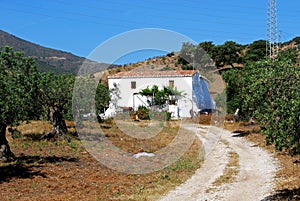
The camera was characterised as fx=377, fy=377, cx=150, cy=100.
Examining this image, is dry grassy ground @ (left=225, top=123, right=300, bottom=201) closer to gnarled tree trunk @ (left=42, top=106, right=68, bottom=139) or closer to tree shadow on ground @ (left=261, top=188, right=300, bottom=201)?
tree shadow on ground @ (left=261, top=188, right=300, bottom=201)

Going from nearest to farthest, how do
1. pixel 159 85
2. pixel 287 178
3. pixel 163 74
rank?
pixel 287 178 → pixel 159 85 → pixel 163 74

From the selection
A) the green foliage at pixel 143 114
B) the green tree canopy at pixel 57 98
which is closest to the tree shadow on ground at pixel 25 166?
the green tree canopy at pixel 57 98

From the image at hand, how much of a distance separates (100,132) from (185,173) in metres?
16.4

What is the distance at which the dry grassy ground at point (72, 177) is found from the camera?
1516 cm

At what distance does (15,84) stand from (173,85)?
39264mm

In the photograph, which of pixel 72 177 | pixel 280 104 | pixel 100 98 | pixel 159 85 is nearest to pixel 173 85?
pixel 159 85

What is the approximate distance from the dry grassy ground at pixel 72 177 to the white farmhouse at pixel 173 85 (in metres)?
29.3

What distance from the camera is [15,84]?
770 inches

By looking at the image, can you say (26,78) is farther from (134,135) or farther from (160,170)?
(134,135)

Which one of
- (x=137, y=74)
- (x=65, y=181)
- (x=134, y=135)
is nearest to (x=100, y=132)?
(x=134, y=135)

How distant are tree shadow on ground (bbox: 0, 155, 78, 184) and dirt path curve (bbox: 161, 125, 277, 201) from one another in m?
7.27

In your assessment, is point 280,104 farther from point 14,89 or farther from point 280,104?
point 14,89

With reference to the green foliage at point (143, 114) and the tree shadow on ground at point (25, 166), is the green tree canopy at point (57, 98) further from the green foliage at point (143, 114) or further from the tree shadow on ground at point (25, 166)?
the green foliage at point (143, 114)

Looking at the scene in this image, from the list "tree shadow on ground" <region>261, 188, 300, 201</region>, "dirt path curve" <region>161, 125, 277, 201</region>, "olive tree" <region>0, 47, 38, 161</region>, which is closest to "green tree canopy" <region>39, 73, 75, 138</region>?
"olive tree" <region>0, 47, 38, 161</region>
